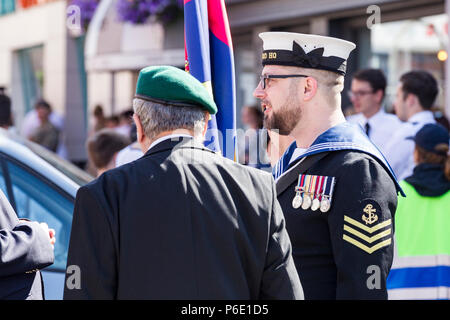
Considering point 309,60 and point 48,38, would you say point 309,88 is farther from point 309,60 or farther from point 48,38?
point 48,38

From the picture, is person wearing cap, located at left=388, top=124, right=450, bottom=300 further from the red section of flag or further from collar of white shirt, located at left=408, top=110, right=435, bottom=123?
the red section of flag

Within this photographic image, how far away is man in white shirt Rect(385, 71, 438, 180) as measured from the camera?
16.2 ft

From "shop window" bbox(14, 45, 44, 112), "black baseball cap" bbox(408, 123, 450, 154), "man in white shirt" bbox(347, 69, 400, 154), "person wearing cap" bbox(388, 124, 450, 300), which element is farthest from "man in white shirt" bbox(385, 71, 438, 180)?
"shop window" bbox(14, 45, 44, 112)

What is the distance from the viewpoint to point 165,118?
2.12m

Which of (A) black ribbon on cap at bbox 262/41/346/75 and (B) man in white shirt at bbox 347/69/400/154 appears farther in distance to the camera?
(B) man in white shirt at bbox 347/69/400/154

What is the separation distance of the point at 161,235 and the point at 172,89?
44cm

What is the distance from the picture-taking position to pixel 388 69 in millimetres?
7793

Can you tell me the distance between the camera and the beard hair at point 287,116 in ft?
9.02

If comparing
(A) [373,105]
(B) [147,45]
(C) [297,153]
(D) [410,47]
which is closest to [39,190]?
(C) [297,153]

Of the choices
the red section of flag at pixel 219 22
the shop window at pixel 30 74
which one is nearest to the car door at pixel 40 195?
the red section of flag at pixel 219 22

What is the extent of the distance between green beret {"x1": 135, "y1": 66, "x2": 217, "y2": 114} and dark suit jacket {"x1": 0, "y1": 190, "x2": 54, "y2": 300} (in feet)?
2.40

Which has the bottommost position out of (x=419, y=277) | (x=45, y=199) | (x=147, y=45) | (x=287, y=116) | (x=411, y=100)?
(x=419, y=277)

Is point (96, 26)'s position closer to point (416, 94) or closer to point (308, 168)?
point (416, 94)

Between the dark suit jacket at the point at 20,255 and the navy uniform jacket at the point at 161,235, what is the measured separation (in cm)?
48
